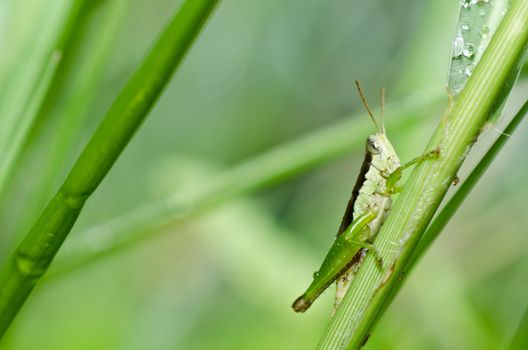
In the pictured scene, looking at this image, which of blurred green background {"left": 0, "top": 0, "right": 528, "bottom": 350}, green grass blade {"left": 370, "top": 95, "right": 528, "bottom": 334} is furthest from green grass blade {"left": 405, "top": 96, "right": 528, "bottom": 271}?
blurred green background {"left": 0, "top": 0, "right": 528, "bottom": 350}

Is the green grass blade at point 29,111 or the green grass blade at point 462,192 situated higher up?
the green grass blade at point 462,192

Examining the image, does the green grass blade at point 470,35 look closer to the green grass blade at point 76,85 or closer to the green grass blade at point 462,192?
the green grass blade at point 462,192

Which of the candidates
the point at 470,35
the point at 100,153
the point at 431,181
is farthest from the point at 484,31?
the point at 100,153

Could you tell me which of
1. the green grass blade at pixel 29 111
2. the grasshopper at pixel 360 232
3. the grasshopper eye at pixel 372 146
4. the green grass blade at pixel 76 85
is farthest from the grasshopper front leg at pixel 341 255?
the green grass blade at pixel 29 111

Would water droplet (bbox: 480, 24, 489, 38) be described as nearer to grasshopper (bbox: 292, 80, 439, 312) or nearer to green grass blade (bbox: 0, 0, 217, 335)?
green grass blade (bbox: 0, 0, 217, 335)

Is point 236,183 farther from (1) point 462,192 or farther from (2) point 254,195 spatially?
(2) point 254,195
